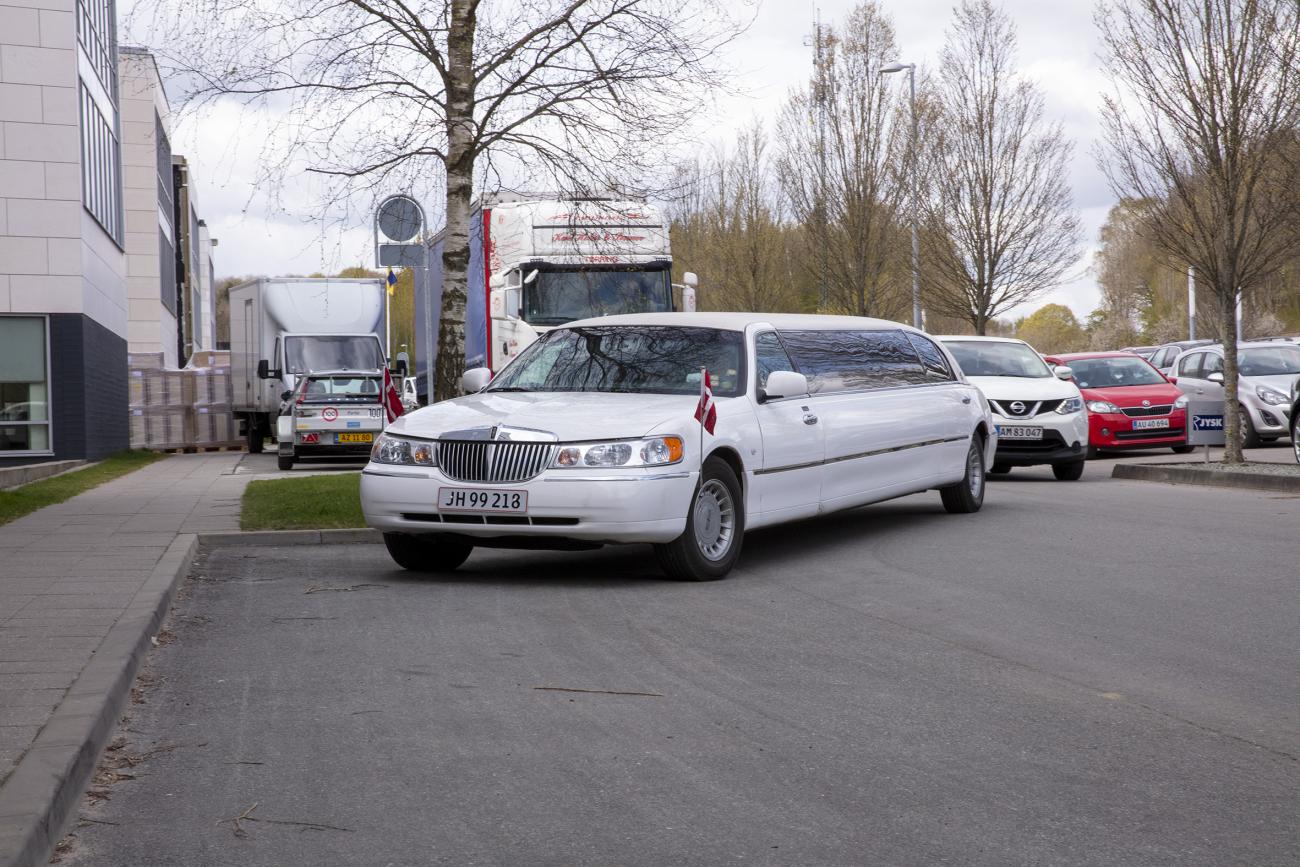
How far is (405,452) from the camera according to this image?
31.3 ft

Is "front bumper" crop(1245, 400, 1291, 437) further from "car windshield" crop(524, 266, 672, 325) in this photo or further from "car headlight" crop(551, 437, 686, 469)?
"car headlight" crop(551, 437, 686, 469)

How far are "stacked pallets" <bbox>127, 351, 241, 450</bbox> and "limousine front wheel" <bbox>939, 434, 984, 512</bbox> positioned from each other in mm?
24796

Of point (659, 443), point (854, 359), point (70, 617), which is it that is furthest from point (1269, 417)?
point (70, 617)

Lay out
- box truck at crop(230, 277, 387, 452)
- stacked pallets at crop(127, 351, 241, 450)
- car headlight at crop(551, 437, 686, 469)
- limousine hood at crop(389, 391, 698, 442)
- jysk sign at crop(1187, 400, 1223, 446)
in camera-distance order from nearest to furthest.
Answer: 1. car headlight at crop(551, 437, 686, 469)
2. limousine hood at crop(389, 391, 698, 442)
3. jysk sign at crop(1187, 400, 1223, 446)
4. box truck at crop(230, 277, 387, 452)
5. stacked pallets at crop(127, 351, 241, 450)

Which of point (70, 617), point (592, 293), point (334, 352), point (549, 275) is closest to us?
point (70, 617)

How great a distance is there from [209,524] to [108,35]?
22.1 metres

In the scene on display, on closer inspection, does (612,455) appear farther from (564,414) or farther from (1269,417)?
(1269,417)

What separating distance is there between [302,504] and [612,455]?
571 cm

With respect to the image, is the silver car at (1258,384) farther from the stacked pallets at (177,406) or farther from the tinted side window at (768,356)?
the stacked pallets at (177,406)

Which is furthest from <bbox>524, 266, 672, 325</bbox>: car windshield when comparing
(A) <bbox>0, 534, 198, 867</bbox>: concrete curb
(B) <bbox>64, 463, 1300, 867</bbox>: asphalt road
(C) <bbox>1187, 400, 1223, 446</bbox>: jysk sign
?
(A) <bbox>0, 534, 198, 867</bbox>: concrete curb

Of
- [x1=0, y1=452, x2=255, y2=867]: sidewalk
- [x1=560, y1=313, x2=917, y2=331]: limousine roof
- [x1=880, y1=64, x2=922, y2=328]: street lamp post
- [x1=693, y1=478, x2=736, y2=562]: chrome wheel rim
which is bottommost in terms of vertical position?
[x1=0, y1=452, x2=255, y2=867]: sidewalk

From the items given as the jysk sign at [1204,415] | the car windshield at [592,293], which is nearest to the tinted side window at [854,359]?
the car windshield at [592,293]

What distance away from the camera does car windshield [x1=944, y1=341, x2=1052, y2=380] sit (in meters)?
18.8

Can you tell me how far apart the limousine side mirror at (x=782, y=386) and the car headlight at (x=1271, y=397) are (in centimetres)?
1470
